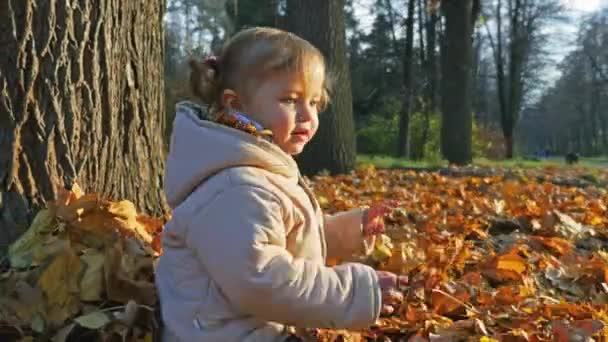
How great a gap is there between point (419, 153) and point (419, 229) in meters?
18.9

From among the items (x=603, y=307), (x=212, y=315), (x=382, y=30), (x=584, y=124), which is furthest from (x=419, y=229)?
(x=584, y=124)

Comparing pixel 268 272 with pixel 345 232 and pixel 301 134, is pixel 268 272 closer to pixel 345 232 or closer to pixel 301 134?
pixel 301 134

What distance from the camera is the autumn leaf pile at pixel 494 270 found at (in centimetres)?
228

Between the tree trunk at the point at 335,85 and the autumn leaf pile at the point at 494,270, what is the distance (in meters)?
3.49

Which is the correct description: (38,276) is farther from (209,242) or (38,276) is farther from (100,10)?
(100,10)

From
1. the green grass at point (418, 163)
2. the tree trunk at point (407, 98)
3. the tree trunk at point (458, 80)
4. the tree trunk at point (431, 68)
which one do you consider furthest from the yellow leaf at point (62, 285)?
the tree trunk at point (431, 68)

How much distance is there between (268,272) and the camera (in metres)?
1.78

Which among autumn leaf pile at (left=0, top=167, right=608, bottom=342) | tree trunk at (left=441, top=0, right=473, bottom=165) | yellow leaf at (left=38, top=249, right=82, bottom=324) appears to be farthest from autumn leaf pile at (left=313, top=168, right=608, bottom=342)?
tree trunk at (left=441, top=0, right=473, bottom=165)

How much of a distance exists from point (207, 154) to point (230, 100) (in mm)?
202

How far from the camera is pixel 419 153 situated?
73.6 ft

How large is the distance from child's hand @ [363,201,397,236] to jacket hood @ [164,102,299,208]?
0.44 metres

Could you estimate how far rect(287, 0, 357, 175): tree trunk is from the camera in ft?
27.6

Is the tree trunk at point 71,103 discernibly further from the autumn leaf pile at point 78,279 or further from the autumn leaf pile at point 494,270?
the autumn leaf pile at point 494,270

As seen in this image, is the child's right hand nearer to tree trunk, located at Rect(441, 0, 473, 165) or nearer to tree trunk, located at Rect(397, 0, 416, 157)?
tree trunk, located at Rect(441, 0, 473, 165)
